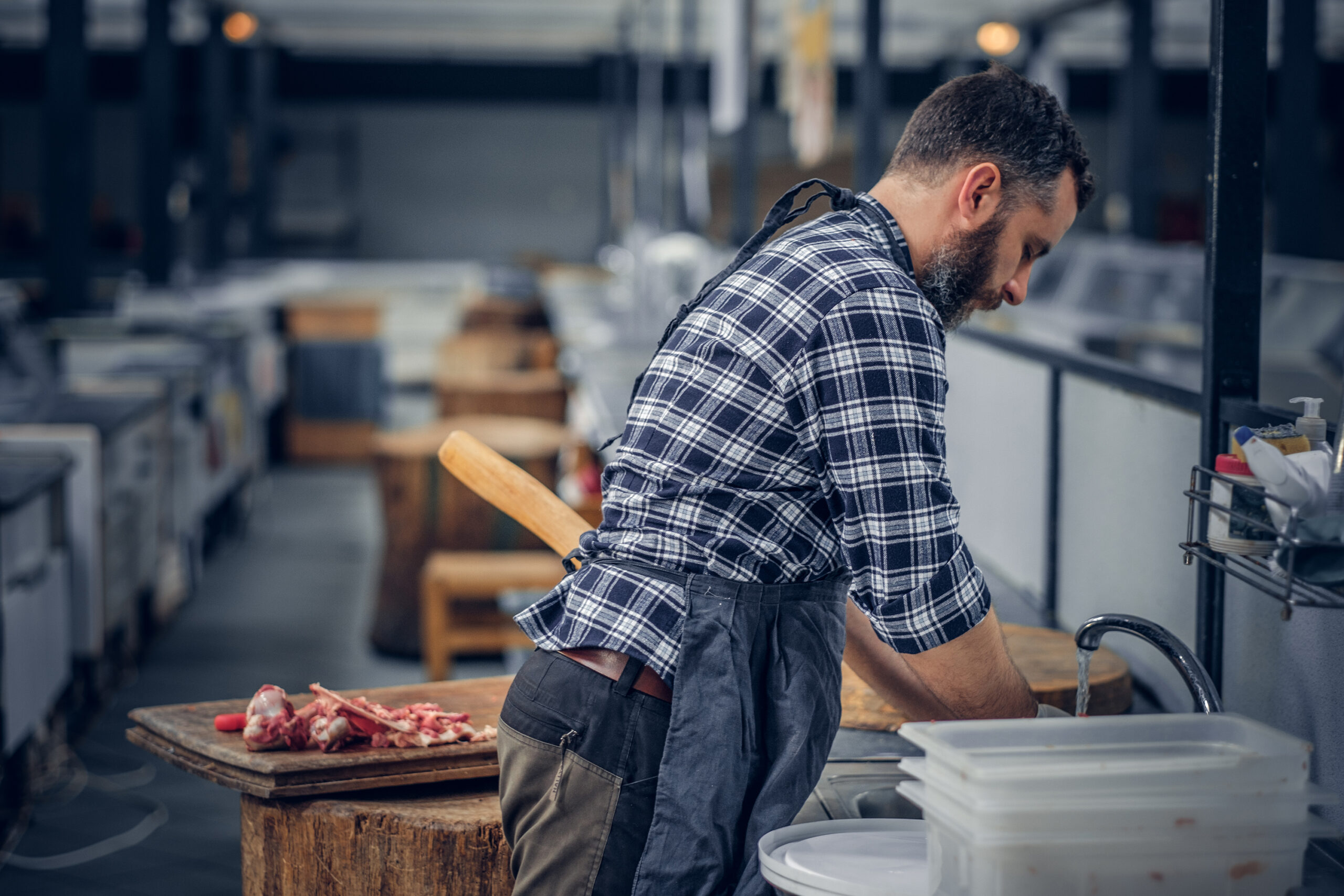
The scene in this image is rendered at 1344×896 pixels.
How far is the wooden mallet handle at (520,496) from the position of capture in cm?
170

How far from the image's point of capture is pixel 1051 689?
1.88 m

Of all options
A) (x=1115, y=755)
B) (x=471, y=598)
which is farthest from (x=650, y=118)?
(x=1115, y=755)

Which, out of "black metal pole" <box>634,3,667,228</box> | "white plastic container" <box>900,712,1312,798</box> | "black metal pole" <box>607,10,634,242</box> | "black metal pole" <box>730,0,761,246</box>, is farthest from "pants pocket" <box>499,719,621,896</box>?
"black metal pole" <box>607,10,634,242</box>

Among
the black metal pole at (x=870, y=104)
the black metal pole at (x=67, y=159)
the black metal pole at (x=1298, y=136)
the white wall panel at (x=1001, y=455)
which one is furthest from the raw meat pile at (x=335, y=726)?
the black metal pole at (x=1298, y=136)

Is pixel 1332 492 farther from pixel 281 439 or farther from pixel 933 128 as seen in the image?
pixel 281 439

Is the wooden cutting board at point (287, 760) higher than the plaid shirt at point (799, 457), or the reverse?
the plaid shirt at point (799, 457)

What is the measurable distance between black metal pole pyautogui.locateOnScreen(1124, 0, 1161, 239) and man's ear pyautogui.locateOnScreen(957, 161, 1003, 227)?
7.85 metres

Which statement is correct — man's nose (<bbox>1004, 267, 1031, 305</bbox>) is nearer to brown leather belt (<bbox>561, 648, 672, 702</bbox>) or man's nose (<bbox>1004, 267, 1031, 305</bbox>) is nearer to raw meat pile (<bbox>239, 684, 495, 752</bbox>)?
brown leather belt (<bbox>561, 648, 672, 702</bbox>)

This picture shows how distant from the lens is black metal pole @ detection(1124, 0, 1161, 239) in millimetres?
8570

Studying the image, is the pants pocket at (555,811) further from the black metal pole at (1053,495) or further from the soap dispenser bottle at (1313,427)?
the black metal pole at (1053,495)

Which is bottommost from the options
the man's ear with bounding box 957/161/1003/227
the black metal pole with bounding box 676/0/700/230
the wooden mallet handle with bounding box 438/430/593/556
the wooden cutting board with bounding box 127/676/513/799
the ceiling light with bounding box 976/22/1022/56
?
the wooden cutting board with bounding box 127/676/513/799

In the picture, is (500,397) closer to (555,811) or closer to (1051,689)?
(1051,689)

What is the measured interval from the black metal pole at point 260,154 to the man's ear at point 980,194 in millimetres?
10835

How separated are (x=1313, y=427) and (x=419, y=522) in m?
3.79
